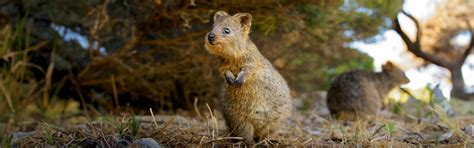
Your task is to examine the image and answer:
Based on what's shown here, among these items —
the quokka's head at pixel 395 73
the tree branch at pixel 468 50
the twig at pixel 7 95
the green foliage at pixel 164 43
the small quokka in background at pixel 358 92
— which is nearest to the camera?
the green foliage at pixel 164 43

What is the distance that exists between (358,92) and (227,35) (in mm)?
2991

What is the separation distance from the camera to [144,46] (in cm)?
622

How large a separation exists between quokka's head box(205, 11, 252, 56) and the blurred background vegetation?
1.06 metres

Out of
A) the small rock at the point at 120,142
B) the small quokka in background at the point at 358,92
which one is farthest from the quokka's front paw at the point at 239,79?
the small quokka in background at the point at 358,92

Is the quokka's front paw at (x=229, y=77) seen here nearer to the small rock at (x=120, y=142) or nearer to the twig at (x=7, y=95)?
the small rock at (x=120, y=142)

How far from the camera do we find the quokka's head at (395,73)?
655 cm

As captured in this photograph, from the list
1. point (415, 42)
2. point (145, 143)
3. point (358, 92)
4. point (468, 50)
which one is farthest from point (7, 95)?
point (468, 50)

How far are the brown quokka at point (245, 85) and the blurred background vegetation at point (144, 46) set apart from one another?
1.08 m

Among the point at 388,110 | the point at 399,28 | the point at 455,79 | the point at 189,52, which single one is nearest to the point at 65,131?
the point at 189,52

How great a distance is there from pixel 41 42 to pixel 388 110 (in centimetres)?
405

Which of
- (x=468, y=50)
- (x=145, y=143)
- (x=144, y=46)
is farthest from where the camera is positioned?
(x=468, y=50)

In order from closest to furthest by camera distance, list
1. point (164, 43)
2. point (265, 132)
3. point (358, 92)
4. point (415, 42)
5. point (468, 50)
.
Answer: point (265, 132), point (164, 43), point (358, 92), point (415, 42), point (468, 50)

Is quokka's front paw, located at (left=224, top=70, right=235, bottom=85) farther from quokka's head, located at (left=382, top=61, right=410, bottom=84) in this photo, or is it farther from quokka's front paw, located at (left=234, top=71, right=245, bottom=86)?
quokka's head, located at (left=382, top=61, right=410, bottom=84)

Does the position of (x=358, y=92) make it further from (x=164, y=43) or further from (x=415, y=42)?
(x=164, y=43)
